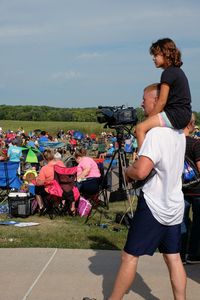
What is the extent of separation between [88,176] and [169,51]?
609 centimetres

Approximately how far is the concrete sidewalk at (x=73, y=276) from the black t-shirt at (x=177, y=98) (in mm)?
1566

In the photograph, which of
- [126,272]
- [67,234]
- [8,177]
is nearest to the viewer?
[126,272]

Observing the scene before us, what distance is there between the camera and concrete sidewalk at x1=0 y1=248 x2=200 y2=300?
168 inches

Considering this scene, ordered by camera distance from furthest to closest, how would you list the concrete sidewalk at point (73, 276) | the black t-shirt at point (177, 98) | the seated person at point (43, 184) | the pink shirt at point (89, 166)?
the pink shirt at point (89, 166) < the seated person at point (43, 184) < the concrete sidewalk at point (73, 276) < the black t-shirt at point (177, 98)

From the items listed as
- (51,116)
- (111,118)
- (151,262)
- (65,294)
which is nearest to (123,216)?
(111,118)

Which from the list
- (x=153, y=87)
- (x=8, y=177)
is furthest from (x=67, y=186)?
(x=153, y=87)

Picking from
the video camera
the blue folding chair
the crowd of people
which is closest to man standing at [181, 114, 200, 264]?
the crowd of people

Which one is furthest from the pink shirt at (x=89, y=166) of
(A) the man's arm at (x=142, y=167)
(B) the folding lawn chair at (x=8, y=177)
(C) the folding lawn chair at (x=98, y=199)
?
(A) the man's arm at (x=142, y=167)

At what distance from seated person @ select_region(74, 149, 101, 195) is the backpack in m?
4.69

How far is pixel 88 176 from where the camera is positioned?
9555 mm

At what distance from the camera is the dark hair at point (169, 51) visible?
362 cm

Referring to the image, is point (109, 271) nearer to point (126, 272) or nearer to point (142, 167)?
point (126, 272)

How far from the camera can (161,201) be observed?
338 centimetres

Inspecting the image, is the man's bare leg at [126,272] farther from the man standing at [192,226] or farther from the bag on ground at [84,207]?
the bag on ground at [84,207]
